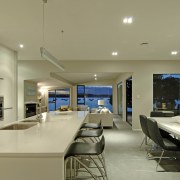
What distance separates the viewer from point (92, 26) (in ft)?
13.6

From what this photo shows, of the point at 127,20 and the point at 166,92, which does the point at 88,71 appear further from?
the point at 127,20

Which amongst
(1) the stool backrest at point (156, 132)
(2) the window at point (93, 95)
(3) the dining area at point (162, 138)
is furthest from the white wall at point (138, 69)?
(2) the window at point (93, 95)

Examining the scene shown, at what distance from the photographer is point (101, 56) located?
7176 mm

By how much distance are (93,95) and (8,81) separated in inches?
408

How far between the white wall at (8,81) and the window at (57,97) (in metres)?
8.97

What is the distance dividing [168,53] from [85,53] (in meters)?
2.58

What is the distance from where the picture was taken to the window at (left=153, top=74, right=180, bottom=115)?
27.6 ft

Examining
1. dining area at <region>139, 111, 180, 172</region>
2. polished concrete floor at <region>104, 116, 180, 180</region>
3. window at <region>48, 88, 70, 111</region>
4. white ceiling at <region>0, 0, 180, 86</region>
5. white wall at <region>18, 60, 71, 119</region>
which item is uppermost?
white ceiling at <region>0, 0, 180, 86</region>

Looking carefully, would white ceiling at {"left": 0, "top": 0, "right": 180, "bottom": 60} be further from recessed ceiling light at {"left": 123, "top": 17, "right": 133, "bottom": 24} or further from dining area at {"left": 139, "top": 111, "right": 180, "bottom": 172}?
dining area at {"left": 139, "top": 111, "right": 180, "bottom": 172}

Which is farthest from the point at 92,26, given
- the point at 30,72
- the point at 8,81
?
the point at 30,72

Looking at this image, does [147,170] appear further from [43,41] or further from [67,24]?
[43,41]

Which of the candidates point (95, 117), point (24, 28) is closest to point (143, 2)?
point (24, 28)

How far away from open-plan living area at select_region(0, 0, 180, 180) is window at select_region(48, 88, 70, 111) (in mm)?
6245

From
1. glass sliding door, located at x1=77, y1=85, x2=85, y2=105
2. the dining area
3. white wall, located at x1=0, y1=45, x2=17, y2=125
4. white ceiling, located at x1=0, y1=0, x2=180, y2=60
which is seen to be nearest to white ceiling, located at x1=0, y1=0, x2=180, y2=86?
white ceiling, located at x1=0, y1=0, x2=180, y2=60
